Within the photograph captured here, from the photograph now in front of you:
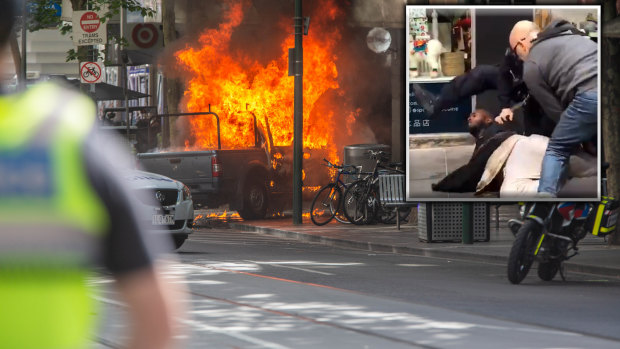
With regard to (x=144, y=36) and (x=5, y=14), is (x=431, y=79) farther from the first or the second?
(x=144, y=36)

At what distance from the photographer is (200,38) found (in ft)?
101

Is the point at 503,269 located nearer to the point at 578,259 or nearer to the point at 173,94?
the point at 578,259

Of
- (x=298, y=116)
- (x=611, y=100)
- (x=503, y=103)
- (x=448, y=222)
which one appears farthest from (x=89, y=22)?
(x=611, y=100)

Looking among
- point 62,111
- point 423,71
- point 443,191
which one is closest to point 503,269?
point 443,191

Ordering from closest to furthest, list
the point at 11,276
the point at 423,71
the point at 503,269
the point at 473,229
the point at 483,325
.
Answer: the point at 11,276
the point at 483,325
the point at 503,269
the point at 423,71
the point at 473,229

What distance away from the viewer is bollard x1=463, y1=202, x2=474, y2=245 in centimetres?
1695

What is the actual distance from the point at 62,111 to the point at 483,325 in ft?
22.7

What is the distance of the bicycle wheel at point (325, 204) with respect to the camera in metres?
21.2

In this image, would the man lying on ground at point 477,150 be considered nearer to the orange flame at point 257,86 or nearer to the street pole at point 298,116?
the street pole at point 298,116

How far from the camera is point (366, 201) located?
2117 centimetres

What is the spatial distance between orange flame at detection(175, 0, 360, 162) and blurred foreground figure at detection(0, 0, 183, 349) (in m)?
25.4

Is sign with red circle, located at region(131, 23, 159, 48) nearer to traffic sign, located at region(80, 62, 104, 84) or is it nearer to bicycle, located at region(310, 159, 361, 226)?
traffic sign, located at region(80, 62, 104, 84)

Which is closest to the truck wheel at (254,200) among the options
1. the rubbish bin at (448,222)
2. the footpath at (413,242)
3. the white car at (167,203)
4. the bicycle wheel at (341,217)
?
the footpath at (413,242)

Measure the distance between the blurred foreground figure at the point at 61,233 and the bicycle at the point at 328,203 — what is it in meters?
18.9
